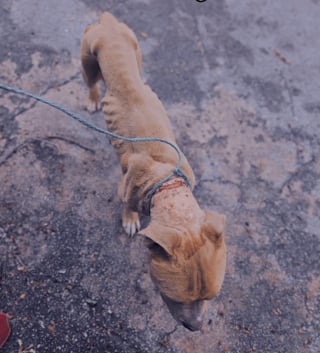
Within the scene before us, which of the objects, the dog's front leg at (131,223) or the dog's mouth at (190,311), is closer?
the dog's mouth at (190,311)

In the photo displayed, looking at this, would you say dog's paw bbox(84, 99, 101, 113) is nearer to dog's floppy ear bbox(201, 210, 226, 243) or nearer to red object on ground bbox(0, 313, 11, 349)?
red object on ground bbox(0, 313, 11, 349)

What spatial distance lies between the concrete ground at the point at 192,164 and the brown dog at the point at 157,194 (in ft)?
1.95

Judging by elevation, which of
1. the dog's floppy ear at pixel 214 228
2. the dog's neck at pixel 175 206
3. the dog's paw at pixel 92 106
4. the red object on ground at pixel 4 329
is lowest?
the red object on ground at pixel 4 329

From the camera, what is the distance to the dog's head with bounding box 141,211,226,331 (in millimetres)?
2303

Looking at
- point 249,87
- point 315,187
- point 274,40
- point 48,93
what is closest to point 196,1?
point 274,40

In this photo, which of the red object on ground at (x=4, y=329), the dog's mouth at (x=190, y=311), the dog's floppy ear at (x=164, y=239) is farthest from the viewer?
the red object on ground at (x=4, y=329)

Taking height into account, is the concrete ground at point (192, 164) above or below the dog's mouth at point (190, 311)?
below

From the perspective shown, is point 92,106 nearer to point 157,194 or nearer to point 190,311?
point 157,194

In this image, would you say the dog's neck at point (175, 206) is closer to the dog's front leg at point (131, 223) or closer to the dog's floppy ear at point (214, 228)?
the dog's floppy ear at point (214, 228)

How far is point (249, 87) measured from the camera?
5.14 meters

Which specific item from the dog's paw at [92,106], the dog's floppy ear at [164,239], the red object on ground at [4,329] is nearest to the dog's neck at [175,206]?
the dog's floppy ear at [164,239]

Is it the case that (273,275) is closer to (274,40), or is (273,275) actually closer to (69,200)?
(69,200)

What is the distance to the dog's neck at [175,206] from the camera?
258 centimetres

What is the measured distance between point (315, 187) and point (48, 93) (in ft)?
10.5
